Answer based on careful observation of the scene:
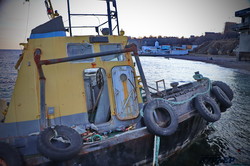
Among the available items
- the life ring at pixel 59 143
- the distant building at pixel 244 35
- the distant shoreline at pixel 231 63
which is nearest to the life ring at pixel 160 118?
the life ring at pixel 59 143

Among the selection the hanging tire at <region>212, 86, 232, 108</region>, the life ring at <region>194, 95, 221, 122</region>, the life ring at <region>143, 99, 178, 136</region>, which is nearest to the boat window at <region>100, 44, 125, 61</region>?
the life ring at <region>143, 99, 178, 136</region>

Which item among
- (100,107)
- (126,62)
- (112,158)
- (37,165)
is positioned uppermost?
(126,62)

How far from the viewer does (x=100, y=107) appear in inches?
211

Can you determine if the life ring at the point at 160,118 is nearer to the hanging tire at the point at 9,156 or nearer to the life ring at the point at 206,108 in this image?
the life ring at the point at 206,108

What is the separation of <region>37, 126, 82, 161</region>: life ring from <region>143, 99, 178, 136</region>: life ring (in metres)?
1.69

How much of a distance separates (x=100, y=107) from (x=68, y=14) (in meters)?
2.78

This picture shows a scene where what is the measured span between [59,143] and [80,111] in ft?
3.32

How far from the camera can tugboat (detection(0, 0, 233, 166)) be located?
365 centimetres

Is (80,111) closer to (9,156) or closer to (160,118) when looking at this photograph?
(9,156)

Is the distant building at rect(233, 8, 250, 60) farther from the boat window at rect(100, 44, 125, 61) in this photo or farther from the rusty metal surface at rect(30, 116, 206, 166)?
the boat window at rect(100, 44, 125, 61)

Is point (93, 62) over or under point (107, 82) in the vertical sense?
over

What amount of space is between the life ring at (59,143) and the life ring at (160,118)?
169 centimetres

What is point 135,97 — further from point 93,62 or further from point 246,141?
point 246,141

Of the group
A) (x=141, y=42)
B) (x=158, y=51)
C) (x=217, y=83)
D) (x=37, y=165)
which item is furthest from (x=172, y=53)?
(x=37, y=165)
